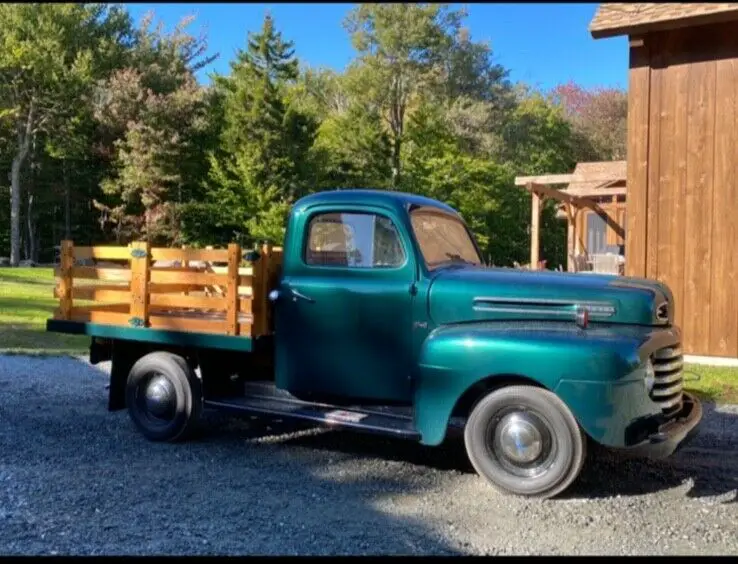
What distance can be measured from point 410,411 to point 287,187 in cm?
2595

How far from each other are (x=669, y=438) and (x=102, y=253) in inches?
183

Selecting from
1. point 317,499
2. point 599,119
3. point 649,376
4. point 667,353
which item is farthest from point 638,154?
point 599,119

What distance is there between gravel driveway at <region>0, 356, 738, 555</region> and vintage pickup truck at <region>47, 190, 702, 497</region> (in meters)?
0.36

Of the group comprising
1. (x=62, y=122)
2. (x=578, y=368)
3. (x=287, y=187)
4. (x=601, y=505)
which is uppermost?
(x=62, y=122)

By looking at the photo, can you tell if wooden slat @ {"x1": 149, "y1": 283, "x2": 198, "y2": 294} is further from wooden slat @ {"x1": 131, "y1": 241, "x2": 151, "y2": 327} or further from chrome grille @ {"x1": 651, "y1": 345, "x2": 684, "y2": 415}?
chrome grille @ {"x1": 651, "y1": 345, "x2": 684, "y2": 415}

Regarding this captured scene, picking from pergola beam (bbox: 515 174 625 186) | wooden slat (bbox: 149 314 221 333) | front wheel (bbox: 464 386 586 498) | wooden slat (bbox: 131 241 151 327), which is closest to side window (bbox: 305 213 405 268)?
wooden slat (bbox: 149 314 221 333)

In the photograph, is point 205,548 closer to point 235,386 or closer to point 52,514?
point 52,514

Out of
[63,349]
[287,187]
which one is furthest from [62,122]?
[63,349]

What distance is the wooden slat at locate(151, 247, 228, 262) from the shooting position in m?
6.05

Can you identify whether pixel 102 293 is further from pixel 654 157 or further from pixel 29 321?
pixel 29 321

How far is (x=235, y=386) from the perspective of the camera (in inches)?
248

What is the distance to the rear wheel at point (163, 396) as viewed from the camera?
20.4ft

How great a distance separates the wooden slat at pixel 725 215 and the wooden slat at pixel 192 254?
642 centimetres

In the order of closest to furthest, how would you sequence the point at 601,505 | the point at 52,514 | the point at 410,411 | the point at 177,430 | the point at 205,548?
the point at 205,548 → the point at 52,514 → the point at 601,505 → the point at 410,411 → the point at 177,430
